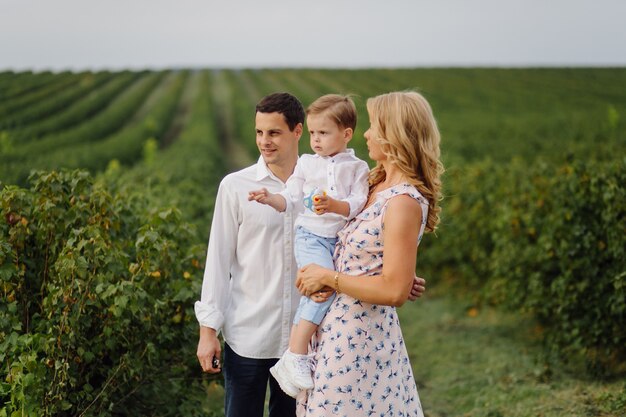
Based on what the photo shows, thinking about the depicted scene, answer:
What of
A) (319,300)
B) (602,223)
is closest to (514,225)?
(602,223)

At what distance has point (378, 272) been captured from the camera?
2.91 meters

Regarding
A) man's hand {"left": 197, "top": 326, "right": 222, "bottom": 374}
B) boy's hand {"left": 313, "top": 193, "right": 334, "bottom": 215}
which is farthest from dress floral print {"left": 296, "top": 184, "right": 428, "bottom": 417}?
man's hand {"left": 197, "top": 326, "right": 222, "bottom": 374}

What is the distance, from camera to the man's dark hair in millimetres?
3189

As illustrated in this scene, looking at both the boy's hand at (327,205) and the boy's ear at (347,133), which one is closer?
the boy's hand at (327,205)

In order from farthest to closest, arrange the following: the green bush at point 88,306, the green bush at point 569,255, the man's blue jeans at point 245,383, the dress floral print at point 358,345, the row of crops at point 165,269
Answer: the green bush at point 569,255, the row of crops at point 165,269, the green bush at point 88,306, the man's blue jeans at point 245,383, the dress floral print at point 358,345

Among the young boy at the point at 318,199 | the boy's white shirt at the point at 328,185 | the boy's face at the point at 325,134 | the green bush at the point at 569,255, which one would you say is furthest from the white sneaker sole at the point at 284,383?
the green bush at the point at 569,255

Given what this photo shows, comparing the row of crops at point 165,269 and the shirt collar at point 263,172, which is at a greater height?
the shirt collar at point 263,172

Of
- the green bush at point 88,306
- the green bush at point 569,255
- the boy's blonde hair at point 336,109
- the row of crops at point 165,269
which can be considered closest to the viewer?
the boy's blonde hair at point 336,109

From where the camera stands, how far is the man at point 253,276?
3.20 metres

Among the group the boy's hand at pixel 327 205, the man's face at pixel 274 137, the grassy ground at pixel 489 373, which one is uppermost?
the man's face at pixel 274 137

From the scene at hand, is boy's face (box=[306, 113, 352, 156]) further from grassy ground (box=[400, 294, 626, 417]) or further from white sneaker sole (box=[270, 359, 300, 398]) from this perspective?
grassy ground (box=[400, 294, 626, 417])

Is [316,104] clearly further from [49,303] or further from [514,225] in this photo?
[514,225]

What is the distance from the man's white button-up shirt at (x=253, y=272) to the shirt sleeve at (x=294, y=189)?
5 centimetres

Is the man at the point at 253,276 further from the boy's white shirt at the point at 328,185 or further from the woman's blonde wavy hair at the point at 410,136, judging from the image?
the woman's blonde wavy hair at the point at 410,136
